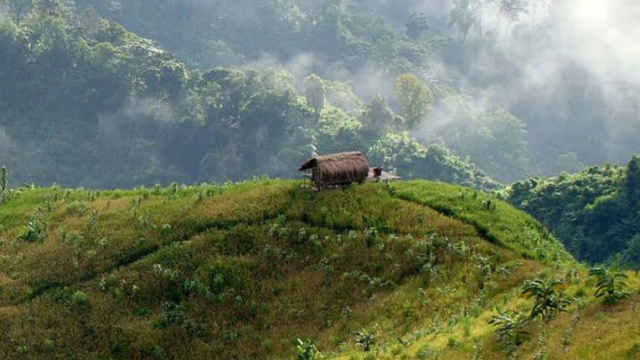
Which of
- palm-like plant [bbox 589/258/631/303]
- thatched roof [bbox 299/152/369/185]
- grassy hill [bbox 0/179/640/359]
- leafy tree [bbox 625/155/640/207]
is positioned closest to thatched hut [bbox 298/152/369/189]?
thatched roof [bbox 299/152/369/185]

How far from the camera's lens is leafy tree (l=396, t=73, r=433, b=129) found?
441ft

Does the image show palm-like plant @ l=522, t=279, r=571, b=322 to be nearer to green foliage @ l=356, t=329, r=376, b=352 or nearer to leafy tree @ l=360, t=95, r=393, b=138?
green foliage @ l=356, t=329, r=376, b=352

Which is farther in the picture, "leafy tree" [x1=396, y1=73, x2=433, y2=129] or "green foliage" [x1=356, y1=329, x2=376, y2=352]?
"leafy tree" [x1=396, y1=73, x2=433, y2=129]

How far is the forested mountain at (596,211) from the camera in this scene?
85.9 meters

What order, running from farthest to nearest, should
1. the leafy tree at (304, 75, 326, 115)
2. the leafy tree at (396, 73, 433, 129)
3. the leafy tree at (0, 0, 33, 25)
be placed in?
the leafy tree at (0, 0, 33, 25)
the leafy tree at (304, 75, 326, 115)
the leafy tree at (396, 73, 433, 129)

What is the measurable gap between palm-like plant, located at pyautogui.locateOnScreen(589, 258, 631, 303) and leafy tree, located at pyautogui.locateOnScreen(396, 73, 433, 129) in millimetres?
108202

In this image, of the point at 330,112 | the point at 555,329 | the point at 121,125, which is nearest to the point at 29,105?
the point at 121,125

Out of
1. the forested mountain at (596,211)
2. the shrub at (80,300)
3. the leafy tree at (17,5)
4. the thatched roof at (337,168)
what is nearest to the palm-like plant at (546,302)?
the thatched roof at (337,168)

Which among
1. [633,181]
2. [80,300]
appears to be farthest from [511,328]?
[633,181]

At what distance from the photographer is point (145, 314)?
1421 inches

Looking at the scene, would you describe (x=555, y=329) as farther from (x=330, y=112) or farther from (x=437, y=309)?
(x=330, y=112)

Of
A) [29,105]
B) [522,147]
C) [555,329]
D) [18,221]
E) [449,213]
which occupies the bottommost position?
[555,329]

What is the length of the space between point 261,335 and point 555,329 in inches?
575

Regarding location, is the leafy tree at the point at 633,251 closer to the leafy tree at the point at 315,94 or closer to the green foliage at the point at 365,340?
the green foliage at the point at 365,340
